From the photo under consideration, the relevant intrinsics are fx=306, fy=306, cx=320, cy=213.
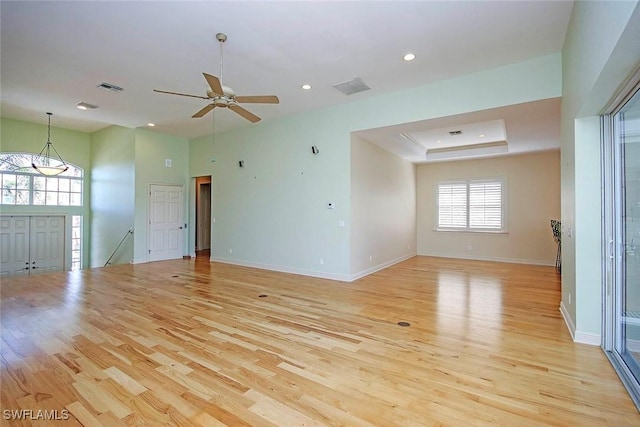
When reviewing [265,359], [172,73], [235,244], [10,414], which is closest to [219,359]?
[265,359]

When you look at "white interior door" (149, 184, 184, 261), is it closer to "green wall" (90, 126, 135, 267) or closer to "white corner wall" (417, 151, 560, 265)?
"green wall" (90, 126, 135, 267)

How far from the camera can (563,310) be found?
3.80 meters

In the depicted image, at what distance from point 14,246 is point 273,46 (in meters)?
8.89

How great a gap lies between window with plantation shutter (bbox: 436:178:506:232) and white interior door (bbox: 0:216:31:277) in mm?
11357

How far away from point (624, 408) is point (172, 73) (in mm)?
5904

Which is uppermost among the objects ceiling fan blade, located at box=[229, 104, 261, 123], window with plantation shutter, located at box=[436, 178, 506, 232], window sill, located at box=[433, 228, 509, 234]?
ceiling fan blade, located at box=[229, 104, 261, 123]

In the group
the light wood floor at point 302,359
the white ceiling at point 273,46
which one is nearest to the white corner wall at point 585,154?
the light wood floor at point 302,359

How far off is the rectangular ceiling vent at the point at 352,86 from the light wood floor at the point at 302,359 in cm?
334

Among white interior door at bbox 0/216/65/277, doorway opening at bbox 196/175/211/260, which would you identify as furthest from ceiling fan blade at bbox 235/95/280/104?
white interior door at bbox 0/216/65/277

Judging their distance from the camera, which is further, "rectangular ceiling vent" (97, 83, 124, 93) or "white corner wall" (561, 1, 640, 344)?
"rectangular ceiling vent" (97, 83, 124, 93)

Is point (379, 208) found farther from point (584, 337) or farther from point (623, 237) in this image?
point (623, 237)

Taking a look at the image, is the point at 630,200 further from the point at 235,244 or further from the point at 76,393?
the point at 235,244

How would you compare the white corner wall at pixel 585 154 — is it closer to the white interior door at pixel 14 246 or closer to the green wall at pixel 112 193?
the green wall at pixel 112 193

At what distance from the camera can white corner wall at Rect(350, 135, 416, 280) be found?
19.6 feet
